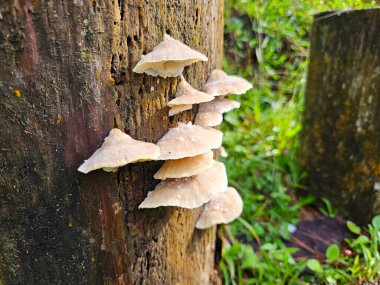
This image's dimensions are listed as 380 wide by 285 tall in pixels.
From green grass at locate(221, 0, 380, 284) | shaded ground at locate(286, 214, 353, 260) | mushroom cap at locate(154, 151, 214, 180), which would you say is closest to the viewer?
mushroom cap at locate(154, 151, 214, 180)

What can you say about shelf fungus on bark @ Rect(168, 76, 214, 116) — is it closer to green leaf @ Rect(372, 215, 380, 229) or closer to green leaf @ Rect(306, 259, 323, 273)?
green leaf @ Rect(306, 259, 323, 273)

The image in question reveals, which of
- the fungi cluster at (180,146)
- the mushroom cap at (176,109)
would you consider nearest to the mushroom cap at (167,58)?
the fungi cluster at (180,146)

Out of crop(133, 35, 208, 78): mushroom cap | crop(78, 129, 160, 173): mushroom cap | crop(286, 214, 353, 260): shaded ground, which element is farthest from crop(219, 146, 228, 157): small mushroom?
crop(286, 214, 353, 260): shaded ground

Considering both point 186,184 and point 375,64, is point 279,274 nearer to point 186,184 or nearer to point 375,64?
point 186,184

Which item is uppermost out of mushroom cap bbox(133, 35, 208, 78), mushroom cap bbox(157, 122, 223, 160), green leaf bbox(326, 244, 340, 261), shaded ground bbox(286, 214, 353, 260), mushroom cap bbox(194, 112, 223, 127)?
mushroom cap bbox(133, 35, 208, 78)

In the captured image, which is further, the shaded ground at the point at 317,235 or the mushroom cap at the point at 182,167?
the shaded ground at the point at 317,235

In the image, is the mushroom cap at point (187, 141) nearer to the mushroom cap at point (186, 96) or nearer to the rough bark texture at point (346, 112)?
the mushroom cap at point (186, 96)

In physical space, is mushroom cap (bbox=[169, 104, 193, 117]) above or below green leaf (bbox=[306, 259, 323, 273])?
above
